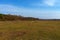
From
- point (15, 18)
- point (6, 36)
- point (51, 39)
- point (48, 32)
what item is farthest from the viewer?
point (15, 18)

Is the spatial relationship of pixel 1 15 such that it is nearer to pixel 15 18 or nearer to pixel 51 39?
pixel 15 18

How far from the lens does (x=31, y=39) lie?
54.5 ft

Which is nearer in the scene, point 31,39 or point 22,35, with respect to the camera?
point 31,39

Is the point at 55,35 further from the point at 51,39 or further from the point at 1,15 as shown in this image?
the point at 1,15

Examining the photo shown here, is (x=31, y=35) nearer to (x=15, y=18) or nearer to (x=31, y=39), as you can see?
(x=31, y=39)

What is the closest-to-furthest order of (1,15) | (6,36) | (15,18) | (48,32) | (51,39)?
(51,39), (6,36), (48,32), (15,18), (1,15)

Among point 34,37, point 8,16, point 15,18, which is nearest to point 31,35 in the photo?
point 34,37

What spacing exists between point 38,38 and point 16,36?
7.02 ft

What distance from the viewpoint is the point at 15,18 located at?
37094 mm

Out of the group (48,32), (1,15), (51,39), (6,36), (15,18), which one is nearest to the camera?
(51,39)

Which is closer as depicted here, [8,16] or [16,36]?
[16,36]

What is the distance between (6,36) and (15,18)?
1951 centimetres

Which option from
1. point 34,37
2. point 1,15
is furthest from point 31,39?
point 1,15

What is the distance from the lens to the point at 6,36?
1769 centimetres
